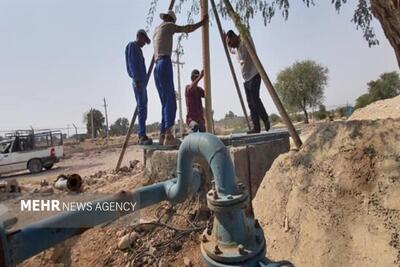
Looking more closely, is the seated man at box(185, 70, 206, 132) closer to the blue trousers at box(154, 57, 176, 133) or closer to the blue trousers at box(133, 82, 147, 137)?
the blue trousers at box(133, 82, 147, 137)

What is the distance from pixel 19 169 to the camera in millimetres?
17422

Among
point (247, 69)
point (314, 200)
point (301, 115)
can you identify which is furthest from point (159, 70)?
point (301, 115)

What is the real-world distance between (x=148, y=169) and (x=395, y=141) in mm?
3183

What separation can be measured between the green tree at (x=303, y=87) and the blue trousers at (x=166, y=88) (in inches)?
1379

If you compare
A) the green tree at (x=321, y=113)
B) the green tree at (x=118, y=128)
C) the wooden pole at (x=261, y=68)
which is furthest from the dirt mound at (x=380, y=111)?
the green tree at (x=118, y=128)

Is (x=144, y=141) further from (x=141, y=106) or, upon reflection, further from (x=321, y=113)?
(x=321, y=113)

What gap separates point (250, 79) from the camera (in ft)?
17.3

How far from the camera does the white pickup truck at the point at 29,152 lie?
17.1 metres

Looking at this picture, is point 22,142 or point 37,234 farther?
point 22,142

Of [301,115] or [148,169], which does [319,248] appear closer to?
[148,169]

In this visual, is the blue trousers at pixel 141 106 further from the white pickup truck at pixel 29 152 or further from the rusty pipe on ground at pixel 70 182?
the white pickup truck at pixel 29 152

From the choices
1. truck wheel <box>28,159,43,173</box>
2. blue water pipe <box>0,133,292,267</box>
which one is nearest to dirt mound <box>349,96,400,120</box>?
blue water pipe <box>0,133,292,267</box>

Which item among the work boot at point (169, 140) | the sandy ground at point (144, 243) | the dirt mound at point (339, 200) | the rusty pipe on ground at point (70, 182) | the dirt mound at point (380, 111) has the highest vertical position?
Answer: the dirt mound at point (380, 111)

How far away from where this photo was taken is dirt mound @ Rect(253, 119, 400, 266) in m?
2.39
